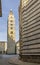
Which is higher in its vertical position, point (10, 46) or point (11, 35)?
point (11, 35)

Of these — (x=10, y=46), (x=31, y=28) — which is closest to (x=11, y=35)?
(x=10, y=46)

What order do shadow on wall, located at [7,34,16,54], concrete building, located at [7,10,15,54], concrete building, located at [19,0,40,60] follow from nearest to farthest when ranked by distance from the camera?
concrete building, located at [19,0,40,60]
shadow on wall, located at [7,34,16,54]
concrete building, located at [7,10,15,54]

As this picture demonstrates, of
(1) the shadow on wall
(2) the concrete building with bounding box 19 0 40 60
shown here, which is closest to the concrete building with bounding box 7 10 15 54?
(1) the shadow on wall

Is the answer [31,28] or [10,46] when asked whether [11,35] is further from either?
[31,28]

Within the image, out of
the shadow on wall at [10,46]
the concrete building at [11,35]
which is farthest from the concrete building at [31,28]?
the concrete building at [11,35]

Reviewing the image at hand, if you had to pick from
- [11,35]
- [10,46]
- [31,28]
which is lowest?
[10,46]

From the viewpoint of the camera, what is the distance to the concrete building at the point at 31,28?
43.9 meters

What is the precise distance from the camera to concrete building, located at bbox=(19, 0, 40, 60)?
144ft

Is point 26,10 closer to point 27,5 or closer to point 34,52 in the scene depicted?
point 27,5

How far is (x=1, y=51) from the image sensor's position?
626ft

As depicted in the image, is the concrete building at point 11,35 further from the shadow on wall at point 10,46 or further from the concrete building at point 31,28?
the concrete building at point 31,28

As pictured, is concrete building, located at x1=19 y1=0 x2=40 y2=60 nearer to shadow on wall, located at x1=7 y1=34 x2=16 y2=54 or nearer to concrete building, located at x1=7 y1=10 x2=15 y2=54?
shadow on wall, located at x1=7 y1=34 x2=16 y2=54

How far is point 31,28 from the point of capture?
47.9 meters

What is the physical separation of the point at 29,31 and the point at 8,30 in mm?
124049
